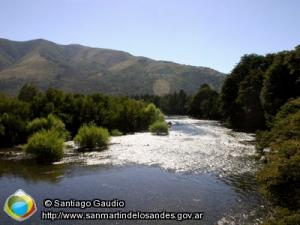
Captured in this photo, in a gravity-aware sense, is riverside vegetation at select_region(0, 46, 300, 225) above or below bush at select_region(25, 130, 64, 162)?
above

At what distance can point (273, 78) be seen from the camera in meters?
49.5

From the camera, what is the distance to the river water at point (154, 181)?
18339mm

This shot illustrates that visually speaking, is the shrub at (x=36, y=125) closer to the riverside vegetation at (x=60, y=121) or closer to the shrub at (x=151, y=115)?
the riverside vegetation at (x=60, y=121)

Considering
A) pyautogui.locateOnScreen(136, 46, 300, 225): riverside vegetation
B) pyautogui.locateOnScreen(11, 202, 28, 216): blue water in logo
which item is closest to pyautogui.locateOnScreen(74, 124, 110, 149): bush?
pyautogui.locateOnScreen(136, 46, 300, 225): riverside vegetation

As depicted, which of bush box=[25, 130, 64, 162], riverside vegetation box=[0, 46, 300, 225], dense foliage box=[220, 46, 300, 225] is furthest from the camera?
bush box=[25, 130, 64, 162]

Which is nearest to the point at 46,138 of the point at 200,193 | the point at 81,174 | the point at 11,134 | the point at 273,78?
the point at 81,174

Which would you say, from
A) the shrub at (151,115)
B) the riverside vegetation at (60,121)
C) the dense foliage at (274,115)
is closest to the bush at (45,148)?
the riverside vegetation at (60,121)

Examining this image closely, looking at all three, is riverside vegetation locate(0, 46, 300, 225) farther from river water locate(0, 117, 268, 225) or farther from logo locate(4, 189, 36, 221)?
logo locate(4, 189, 36, 221)

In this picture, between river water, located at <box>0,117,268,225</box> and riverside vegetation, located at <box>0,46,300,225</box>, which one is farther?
river water, located at <box>0,117,268,225</box>

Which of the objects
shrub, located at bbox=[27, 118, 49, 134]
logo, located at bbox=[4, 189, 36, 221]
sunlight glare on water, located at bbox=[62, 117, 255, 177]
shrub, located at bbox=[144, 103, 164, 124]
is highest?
shrub, located at bbox=[144, 103, 164, 124]

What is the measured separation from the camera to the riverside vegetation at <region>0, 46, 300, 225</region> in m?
14.3

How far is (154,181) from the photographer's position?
24688 millimetres

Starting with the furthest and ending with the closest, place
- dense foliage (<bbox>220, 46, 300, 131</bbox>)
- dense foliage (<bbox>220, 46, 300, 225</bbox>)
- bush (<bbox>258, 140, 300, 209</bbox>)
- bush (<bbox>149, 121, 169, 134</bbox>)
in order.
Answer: bush (<bbox>149, 121, 169, 134</bbox>), dense foliage (<bbox>220, 46, 300, 131</bbox>), dense foliage (<bbox>220, 46, 300, 225</bbox>), bush (<bbox>258, 140, 300, 209</bbox>)

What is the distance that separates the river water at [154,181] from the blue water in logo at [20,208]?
1.89 feet
